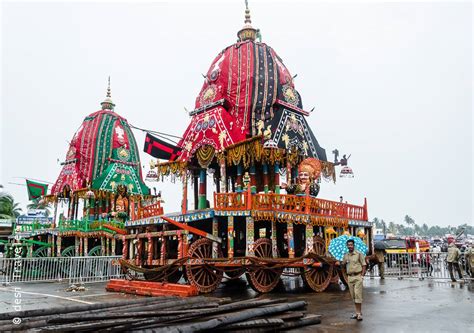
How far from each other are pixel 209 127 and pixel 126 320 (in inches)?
479

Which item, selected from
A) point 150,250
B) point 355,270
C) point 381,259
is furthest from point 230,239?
point 381,259

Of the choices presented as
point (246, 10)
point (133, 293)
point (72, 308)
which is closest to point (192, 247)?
point (133, 293)

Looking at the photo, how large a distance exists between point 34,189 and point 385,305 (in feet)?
82.0

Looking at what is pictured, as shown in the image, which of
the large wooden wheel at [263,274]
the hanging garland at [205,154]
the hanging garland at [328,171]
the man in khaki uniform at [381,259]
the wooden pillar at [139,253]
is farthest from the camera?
the hanging garland at [328,171]

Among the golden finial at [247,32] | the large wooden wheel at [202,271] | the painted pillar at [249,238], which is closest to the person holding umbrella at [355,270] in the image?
the painted pillar at [249,238]

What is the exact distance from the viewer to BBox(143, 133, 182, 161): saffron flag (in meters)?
16.3

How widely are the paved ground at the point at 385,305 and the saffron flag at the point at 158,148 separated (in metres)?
5.73

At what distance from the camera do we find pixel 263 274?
12.6 meters

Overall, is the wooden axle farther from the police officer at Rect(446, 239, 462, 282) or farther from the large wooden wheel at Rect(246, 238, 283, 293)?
the police officer at Rect(446, 239, 462, 282)

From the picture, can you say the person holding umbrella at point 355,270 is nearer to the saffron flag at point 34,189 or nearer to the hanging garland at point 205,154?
the hanging garland at point 205,154

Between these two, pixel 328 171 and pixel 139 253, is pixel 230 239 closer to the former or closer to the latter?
pixel 139 253

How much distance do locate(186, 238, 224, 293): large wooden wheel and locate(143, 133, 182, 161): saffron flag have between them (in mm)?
5187

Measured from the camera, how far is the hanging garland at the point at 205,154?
1731 cm

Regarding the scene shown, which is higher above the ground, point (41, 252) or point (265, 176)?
point (265, 176)
